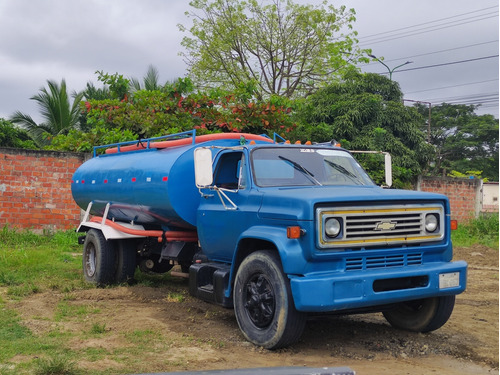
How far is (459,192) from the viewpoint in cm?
2112

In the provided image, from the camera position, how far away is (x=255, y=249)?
22.0 feet

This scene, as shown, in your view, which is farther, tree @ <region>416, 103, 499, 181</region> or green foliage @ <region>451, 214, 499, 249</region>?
tree @ <region>416, 103, 499, 181</region>

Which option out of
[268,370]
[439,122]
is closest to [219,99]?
[268,370]

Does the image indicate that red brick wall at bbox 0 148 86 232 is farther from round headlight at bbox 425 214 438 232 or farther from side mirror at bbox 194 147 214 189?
round headlight at bbox 425 214 438 232

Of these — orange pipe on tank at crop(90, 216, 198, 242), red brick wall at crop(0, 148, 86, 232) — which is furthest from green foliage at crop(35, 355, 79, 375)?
red brick wall at crop(0, 148, 86, 232)

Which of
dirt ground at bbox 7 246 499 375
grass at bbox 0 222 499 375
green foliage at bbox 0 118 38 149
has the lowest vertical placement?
dirt ground at bbox 7 246 499 375

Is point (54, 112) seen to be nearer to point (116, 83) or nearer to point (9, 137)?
point (9, 137)

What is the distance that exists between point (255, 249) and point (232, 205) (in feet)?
1.95

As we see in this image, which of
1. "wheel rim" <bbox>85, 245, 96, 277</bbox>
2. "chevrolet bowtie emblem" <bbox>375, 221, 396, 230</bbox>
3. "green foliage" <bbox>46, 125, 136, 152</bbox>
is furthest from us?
"green foliage" <bbox>46, 125, 136, 152</bbox>

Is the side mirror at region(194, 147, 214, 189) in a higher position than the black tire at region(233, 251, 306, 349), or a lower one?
higher

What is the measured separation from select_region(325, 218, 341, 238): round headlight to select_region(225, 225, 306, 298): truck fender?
0.31 metres

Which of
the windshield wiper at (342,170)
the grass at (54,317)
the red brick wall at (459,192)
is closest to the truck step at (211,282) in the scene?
the grass at (54,317)

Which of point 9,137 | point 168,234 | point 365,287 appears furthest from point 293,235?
point 9,137

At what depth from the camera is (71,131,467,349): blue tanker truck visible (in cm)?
571
